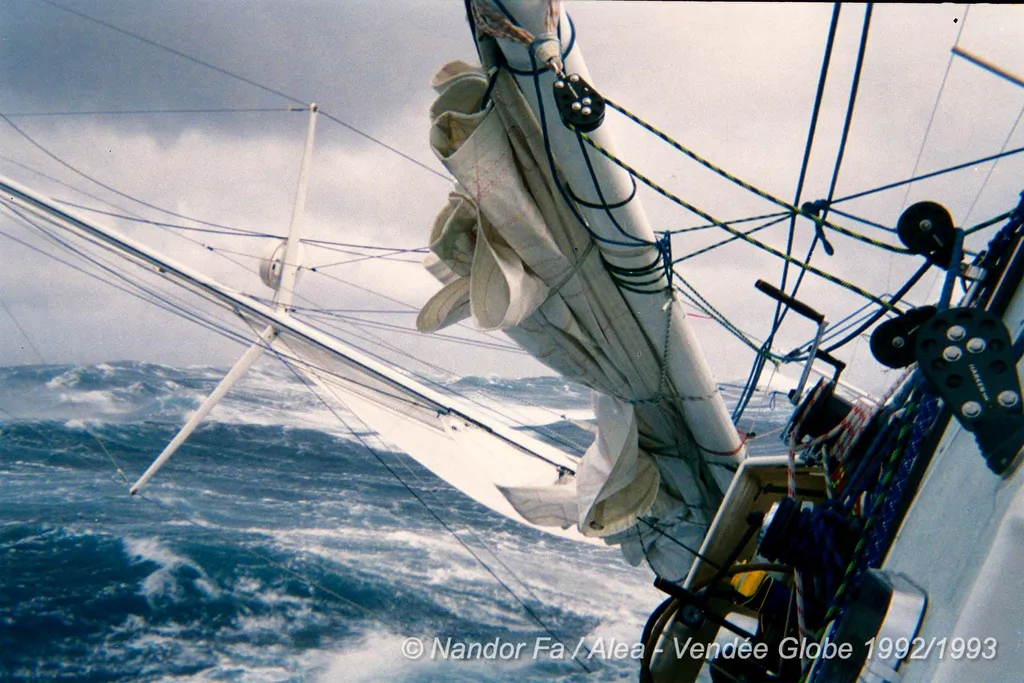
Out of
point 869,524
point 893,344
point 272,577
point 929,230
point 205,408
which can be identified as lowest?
point 272,577

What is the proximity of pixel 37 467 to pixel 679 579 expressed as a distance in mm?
15209

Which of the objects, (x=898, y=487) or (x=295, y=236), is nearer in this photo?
(x=898, y=487)

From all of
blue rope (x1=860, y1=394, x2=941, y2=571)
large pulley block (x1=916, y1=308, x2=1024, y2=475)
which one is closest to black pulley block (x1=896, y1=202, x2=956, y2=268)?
blue rope (x1=860, y1=394, x2=941, y2=571)

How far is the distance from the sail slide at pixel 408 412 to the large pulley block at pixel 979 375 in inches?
226

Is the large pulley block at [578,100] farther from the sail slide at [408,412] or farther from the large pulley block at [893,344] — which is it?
the sail slide at [408,412]

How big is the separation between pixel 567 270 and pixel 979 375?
2362 mm

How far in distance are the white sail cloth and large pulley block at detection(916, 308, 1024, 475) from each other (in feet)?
6.75

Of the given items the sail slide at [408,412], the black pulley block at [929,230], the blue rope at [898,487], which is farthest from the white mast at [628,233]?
the sail slide at [408,412]

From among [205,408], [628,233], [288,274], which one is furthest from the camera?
[205,408]

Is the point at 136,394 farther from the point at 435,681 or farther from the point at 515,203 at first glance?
the point at 515,203

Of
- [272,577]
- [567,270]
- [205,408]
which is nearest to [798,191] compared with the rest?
[567,270]

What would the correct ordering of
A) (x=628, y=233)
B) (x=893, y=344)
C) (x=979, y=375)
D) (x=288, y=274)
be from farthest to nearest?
(x=288, y=274), (x=628, y=233), (x=893, y=344), (x=979, y=375)

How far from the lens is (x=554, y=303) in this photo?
382 cm

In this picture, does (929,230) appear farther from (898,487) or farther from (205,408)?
(205,408)
